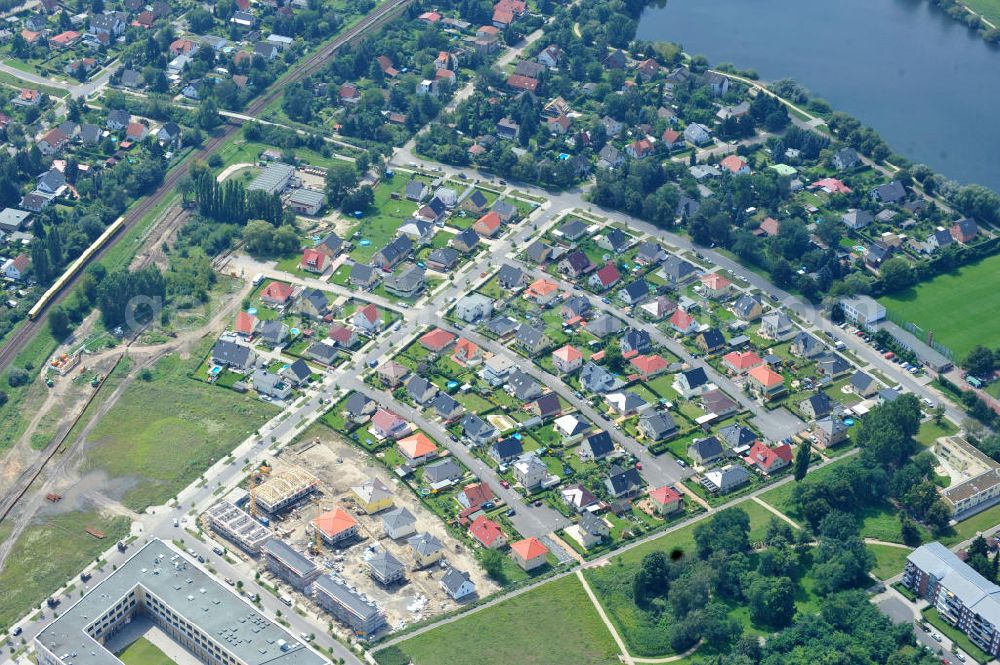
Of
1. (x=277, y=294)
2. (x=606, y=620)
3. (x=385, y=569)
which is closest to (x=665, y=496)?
(x=606, y=620)

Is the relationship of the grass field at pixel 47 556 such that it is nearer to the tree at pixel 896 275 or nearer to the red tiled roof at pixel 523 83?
the tree at pixel 896 275

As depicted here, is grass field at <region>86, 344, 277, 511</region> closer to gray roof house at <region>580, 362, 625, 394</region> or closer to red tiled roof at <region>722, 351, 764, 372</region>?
gray roof house at <region>580, 362, 625, 394</region>

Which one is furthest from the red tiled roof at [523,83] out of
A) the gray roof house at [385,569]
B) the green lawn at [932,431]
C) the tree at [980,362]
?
the gray roof house at [385,569]

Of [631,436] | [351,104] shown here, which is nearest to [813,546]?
[631,436]

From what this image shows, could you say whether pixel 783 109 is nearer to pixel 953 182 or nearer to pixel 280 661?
pixel 953 182

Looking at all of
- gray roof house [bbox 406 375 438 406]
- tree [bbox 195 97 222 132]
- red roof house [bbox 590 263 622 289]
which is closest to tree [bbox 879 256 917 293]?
red roof house [bbox 590 263 622 289]

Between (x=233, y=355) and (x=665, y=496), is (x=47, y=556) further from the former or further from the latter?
(x=665, y=496)
